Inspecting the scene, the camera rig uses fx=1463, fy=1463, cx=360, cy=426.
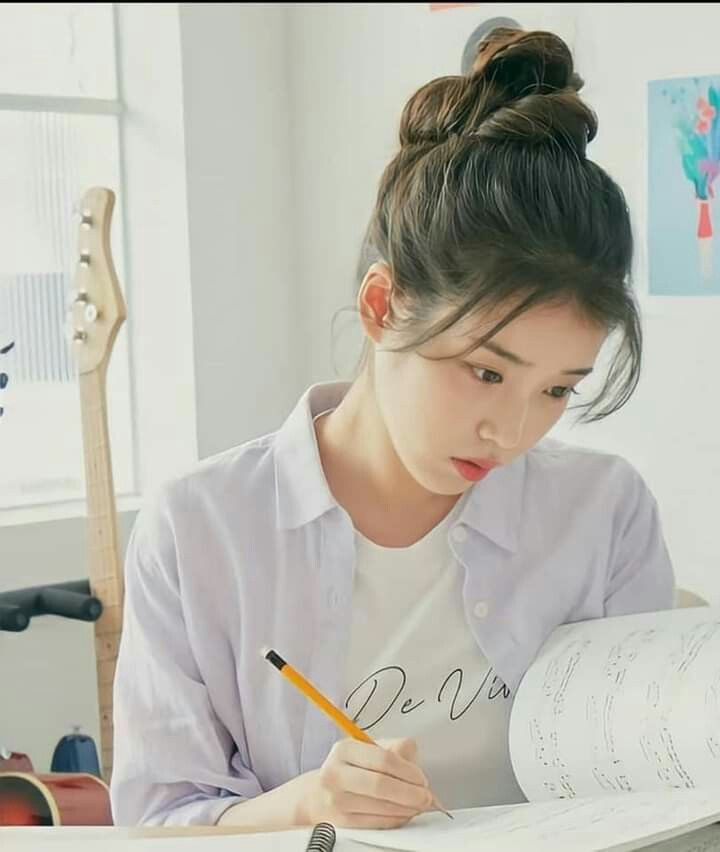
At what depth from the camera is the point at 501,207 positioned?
0.89 metres

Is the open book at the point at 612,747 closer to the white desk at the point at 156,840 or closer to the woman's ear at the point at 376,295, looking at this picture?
the white desk at the point at 156,840

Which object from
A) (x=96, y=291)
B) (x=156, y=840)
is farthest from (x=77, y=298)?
(x=156, y=840)

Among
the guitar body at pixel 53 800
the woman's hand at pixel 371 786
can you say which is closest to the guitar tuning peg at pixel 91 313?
the guitar body at pixel 53 800

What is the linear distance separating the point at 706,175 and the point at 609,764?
20.6 inches

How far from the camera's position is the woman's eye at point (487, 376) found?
907 millimetres

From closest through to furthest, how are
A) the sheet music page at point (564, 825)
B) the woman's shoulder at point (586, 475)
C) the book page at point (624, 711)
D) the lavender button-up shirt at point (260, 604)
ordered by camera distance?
the sheet music page at point (564, 825), the book page at point (624, 711), the lavender button-up shirt at point (260, 604), the woman's shoulder at point (586, 475)

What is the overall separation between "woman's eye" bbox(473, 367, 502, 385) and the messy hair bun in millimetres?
144

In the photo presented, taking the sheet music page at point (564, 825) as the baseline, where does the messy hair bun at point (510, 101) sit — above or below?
above

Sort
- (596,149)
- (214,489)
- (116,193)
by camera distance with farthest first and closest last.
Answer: (116,193)
(596,149)
(214,489)

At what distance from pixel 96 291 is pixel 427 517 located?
44cm

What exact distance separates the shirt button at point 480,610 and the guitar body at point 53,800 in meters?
0.40

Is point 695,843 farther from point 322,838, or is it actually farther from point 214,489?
point 214,489

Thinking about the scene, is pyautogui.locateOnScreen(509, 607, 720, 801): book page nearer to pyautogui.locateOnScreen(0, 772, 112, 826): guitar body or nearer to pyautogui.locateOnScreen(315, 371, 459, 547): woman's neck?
pyautogui.locateOnScreen(315, 371, 459, 547): woman's neck

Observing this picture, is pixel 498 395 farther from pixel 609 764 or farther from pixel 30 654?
pixel 30 654
